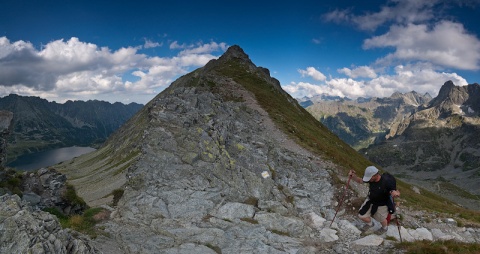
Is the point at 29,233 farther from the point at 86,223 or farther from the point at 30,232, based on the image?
the point at 86,223

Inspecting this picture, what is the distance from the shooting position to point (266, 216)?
22875mm

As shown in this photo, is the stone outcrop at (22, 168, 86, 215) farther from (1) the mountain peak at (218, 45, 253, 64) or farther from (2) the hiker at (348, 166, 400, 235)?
(1) the mountain peak at (218, 45, 253, 64)

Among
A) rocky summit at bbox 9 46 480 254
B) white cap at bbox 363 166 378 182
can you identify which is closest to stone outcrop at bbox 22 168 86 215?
rocky summit at bbox 9 46 480 254

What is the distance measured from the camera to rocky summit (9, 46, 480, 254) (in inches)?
716

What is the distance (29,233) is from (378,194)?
1585 centimetres

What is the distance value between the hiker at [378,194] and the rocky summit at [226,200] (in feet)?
6.19

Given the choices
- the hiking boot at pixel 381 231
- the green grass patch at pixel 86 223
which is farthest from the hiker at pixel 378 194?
the green grass patch at pixel 86 223

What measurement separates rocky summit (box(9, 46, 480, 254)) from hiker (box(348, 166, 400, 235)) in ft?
6.19

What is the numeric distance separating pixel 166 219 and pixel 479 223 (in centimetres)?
2966

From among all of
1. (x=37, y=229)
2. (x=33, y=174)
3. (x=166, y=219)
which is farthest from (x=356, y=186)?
(x=33, y=174)

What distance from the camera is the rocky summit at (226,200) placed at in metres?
18.2

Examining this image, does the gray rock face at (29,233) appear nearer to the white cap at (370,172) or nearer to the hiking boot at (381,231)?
the white cap at (370,172)

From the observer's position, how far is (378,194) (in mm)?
15562

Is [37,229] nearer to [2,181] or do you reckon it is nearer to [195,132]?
[2,181]
